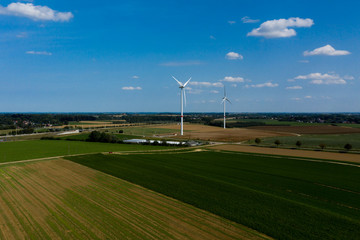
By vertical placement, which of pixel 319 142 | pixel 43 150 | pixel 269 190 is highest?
pixel 269 190

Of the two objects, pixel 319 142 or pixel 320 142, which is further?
pixel 319 142

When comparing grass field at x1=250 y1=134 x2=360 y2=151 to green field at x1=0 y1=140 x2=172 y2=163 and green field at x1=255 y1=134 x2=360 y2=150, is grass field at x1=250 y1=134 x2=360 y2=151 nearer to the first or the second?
green field at x1=255 y1=134 x2=360 y2=150

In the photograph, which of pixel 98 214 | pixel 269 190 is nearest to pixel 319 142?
pixel 269 190

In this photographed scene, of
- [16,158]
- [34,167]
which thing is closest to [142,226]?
[34,167]

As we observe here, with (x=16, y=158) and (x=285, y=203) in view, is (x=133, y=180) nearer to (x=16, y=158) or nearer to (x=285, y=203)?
(x=285, y=203)

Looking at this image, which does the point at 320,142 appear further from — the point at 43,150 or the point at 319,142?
the point at 43,150

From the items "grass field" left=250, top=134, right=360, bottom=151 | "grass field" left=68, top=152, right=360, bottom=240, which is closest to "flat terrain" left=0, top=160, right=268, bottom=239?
"grass field" left=68, top=152, right=360, bottom=240
